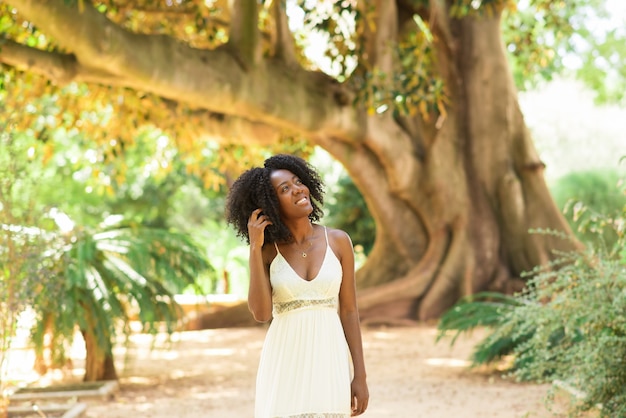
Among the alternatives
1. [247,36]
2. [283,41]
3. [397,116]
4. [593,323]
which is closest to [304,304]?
[593,323]

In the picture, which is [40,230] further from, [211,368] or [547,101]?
[547,101]

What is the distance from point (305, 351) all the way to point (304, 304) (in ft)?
0.64

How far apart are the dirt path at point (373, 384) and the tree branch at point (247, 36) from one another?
344 centimetres

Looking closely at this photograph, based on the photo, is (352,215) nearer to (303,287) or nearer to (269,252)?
(269,252)

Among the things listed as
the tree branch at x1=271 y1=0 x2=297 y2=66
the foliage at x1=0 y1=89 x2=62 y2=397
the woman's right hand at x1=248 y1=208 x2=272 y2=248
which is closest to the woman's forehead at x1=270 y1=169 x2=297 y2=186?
the woman's right hand at x1=248 y1=208 x2=272 y2=248

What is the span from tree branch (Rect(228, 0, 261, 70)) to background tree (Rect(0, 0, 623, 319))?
0.6 inches

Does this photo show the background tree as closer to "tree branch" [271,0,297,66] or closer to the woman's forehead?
"tree branch" [271,0,297,66]

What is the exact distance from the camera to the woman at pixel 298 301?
4.01 m

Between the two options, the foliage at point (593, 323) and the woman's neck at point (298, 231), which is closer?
the woman's neck at point (298, 231)

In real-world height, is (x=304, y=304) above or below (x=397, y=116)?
below

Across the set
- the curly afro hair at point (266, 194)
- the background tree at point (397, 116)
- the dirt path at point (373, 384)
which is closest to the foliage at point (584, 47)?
the background tree at point (397, 116)

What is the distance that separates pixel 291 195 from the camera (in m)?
4.17

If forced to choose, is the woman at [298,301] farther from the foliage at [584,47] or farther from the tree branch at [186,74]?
the foliage at [584,47]

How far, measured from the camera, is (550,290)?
6.62m
